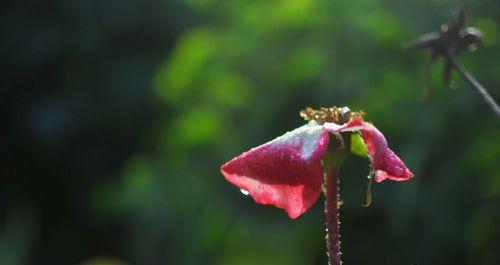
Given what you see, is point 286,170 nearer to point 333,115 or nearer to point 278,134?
point 333,115

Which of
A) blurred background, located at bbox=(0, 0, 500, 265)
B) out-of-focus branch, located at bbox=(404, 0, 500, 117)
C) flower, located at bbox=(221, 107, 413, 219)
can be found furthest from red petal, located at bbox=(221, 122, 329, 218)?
blurred background, located at bbox=(0, 0, 500, 265)

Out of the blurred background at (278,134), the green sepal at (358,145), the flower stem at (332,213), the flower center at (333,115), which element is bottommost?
the blurred background at (278,134)

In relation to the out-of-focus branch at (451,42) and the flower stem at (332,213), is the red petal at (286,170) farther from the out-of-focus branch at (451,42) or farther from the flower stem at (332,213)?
the out-of-focus branch at (451,42)

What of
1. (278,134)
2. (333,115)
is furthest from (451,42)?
(278,134)

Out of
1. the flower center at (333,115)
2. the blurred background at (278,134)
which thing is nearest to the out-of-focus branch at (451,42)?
the flower center at (333,115)

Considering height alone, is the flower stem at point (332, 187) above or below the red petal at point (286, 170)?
below

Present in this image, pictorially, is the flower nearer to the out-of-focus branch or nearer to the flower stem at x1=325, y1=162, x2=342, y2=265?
the flower stem at x1=325, y1=162, x2=342, y2=265

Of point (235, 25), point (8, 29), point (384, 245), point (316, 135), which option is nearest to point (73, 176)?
point (8, 29)
